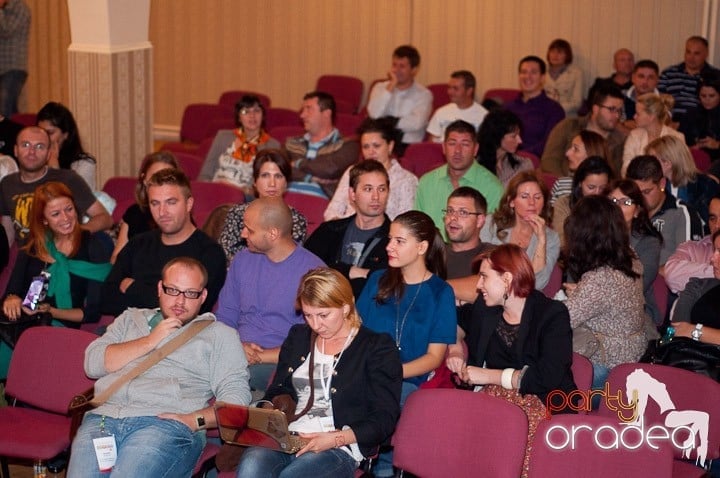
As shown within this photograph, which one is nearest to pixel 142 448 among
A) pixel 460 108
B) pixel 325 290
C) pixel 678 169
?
pixel 325 290

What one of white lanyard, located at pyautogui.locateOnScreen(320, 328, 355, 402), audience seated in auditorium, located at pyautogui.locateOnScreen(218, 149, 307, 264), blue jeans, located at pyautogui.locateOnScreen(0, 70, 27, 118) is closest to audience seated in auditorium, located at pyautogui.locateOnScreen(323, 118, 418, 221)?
audience seated in auditorium, located at pyautogui.locateOnScreen(218, 149, 307, 264)

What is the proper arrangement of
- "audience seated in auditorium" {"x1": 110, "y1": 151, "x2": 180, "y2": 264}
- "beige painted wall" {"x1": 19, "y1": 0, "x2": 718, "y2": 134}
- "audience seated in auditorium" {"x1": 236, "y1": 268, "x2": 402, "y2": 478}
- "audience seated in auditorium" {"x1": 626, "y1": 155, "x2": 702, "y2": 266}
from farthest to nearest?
"beige painted wall" {"x1": 19, "y1": 0, "x2": 718, "y2": 134} → "audience seated in auditorium" {"x1": 626, "y1": 155, "x2": 702, "y2": 266} → "audience seated in auditorium" {"x1": 110, "y1": 151, "x2": 180, "y2": 264} → "audience seated in auditorium" {"x1": 236, "y1": 268, "x2": 402, "y2": 478}

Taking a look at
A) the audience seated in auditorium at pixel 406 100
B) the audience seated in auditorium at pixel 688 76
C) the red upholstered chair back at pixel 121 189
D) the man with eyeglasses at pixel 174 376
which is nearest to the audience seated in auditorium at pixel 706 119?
the audience seated in auditorium at pixel 688 76

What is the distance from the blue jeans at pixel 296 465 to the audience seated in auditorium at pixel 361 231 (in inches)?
52.7

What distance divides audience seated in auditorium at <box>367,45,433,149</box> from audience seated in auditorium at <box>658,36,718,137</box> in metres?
2.24

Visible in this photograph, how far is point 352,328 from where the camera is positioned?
4184mm

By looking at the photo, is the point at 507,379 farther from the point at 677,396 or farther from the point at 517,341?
the point at 677,396

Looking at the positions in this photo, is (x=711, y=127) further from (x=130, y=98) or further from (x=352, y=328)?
(x=352, y=328)

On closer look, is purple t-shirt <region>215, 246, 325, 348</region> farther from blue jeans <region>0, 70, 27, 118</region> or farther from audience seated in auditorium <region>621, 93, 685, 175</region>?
blue jeans <region>0, 70, 27, 118</region>

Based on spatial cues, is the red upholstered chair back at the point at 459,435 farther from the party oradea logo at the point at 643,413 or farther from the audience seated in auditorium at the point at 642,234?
the audience seated in auditorium at the point at 642,234

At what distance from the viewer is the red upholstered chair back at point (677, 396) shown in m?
4.10

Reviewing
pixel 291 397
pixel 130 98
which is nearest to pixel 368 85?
pixel 130 98

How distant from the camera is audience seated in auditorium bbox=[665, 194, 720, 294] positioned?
17.9 feet

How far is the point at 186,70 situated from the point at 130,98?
12.7ft
